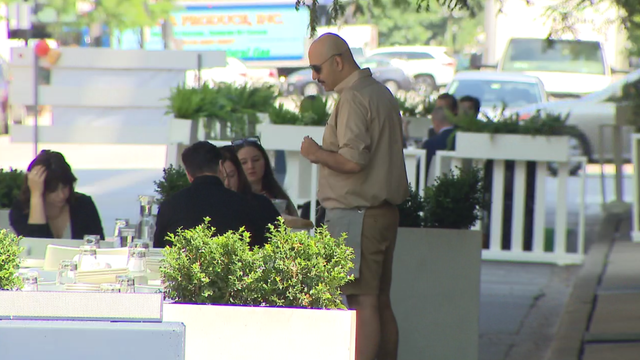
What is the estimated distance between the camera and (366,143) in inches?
190

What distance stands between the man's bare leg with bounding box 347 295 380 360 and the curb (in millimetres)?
1774

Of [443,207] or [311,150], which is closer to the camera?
[311,150]

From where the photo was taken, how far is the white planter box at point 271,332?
2.98 m

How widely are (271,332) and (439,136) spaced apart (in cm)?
736

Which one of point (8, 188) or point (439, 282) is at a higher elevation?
point (8, 188)

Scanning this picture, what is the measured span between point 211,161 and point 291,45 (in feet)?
102

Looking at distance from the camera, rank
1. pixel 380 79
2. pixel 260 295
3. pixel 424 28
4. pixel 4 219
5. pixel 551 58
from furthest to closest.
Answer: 1. pixel 424 28
2. pixel 380 79
3. pixel 551 58
4. pixel 4 219
5. pixel 260 295

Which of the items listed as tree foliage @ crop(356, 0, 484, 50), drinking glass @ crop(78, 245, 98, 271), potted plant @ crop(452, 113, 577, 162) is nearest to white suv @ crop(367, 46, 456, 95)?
tree foliage @ crop(356, 0, 484, 50)

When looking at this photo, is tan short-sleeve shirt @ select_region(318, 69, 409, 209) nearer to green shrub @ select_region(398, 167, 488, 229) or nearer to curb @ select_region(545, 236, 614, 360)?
green shrub @ select_region(398, 167, 488, 229)

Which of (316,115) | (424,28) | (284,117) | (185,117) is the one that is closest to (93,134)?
(185,117)

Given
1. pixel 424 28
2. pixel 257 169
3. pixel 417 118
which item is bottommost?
pixel 257 169

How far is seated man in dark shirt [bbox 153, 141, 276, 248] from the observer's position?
4793mm

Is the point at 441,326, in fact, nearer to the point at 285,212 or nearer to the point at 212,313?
the point at 285,212

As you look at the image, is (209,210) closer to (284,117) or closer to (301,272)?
(301,272)
